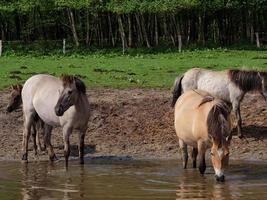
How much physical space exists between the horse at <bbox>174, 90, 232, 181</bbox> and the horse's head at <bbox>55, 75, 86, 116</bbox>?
2022 mm

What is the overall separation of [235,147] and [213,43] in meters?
33.7

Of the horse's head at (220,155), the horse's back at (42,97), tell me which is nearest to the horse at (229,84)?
A: the horse's back at (42,97)

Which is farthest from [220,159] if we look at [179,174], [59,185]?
[59,185]

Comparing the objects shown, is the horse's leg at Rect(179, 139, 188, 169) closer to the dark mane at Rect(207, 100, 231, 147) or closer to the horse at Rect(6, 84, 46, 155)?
the dark mane at Rect(207, 100, 231, 147)

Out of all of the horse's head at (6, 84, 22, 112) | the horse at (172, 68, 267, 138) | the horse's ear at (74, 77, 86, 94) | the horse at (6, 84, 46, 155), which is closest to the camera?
the horse's ear at (74, 77, 86, 94)

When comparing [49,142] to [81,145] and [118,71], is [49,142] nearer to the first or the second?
[81,145]

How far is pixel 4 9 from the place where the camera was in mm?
47219

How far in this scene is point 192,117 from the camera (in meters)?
12.3

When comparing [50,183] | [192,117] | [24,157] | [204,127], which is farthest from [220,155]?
[24,157]

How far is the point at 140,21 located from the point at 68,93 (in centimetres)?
3668

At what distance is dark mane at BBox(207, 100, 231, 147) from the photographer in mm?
11242

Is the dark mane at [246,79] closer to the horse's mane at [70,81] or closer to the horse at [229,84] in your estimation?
the horse at [229,84]

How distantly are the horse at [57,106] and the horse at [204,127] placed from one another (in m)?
2.01

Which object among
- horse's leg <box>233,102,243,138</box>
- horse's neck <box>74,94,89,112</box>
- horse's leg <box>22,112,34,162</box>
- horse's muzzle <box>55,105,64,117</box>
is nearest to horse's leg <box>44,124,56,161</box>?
horse's leg <box>22,112,34,162</box>
